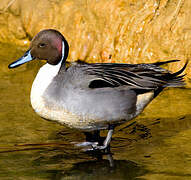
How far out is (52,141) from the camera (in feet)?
14.9

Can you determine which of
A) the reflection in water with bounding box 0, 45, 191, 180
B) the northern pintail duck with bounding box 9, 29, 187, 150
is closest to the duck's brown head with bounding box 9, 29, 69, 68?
the northern pintail duck with bounding box 9, 29, 187, 150

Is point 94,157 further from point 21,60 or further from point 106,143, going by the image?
point 21,60

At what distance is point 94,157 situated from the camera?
14.1 feet

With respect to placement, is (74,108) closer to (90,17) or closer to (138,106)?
(138,106)

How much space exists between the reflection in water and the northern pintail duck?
0.25 meters

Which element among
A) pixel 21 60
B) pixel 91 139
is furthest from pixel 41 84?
pixel 91 139

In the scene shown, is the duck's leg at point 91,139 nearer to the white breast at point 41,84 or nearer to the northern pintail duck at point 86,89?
the northern pintail duck at point 86,89

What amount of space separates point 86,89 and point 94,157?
0.57 metres

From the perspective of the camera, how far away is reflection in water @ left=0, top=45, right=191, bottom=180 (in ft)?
13.0

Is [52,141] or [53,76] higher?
[53,76]

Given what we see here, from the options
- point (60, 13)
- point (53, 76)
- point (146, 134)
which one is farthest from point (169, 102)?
point (60, 13)

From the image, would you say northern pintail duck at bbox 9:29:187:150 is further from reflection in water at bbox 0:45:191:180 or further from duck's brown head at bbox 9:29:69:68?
reflection in water at bbox 0:45:191:180

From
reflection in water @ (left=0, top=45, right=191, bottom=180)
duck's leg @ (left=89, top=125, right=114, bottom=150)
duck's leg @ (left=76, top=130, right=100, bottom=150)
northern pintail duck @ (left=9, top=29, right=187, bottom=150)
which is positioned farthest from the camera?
duck's leg @ (left=76, top=130, right=100, bottom=150)

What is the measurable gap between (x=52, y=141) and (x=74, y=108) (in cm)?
53
